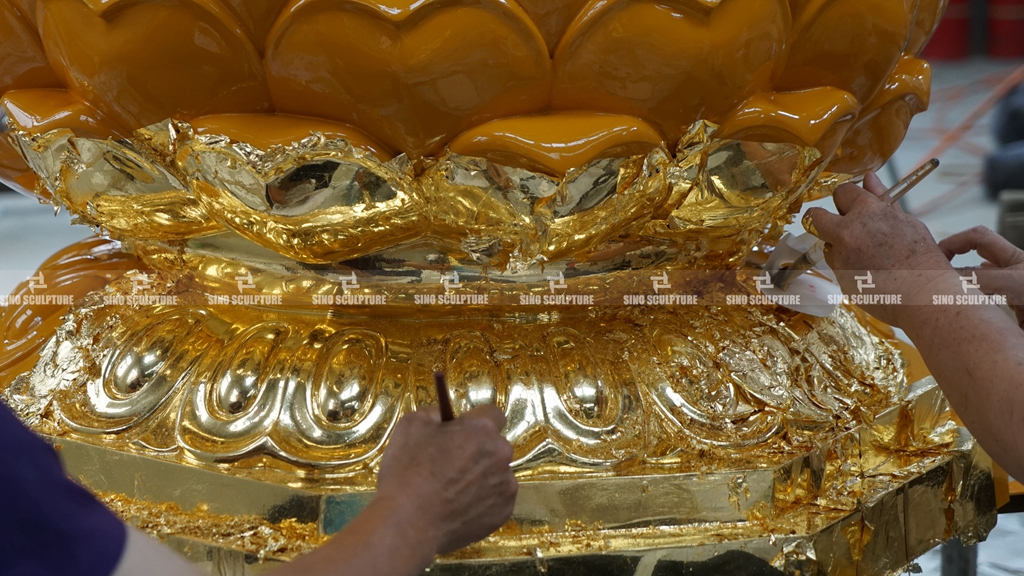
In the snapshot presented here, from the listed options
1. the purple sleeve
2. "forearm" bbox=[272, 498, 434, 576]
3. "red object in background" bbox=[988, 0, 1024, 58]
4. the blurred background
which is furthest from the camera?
"red object in background" bbox=[988, 0, 1024, 58]

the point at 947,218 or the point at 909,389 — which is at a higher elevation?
the point at 947,218

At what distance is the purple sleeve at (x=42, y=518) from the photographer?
1.29ft

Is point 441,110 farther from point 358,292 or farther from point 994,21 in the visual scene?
point 994,21

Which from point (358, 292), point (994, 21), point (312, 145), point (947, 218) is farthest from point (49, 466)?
point (994, 21)

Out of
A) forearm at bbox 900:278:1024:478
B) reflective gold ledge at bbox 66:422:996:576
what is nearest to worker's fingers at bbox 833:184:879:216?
forearm at bbox 900:278:1024:478

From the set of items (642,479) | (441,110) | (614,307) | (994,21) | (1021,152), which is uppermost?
(994,21)

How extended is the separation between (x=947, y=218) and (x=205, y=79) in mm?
2696

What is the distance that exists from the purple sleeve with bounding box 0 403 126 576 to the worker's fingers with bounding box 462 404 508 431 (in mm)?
273

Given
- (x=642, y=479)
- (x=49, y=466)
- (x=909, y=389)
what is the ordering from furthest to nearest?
1. (x=909, y=389)
2. (x=642, y=479)
3. (x=49, y=466)

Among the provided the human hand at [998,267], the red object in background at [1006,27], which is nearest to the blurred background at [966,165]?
the red object in background at [1006,27]

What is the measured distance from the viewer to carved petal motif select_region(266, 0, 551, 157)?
58 centimetres

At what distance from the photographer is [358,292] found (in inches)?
30.7

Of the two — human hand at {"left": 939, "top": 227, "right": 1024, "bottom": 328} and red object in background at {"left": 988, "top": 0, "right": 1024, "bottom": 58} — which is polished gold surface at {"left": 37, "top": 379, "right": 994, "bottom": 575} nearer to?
human hand at {"left": 939, "top": 227, "right": 1024, "bottom": 328}

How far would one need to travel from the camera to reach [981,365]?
2.18 feet
